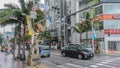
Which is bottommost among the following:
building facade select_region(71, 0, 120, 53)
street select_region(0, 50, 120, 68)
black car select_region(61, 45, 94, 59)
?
street select_region(0, 50, 120, 68)

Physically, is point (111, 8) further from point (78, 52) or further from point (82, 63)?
point (82, 63)

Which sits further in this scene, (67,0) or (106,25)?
(67,0)

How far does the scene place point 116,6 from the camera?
52.0 metres

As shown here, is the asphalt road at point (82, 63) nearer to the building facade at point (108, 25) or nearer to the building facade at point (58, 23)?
the building facade at point (108, 25)

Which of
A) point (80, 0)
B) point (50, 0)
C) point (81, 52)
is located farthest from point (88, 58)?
point (50, 0)

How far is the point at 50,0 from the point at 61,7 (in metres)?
15.7

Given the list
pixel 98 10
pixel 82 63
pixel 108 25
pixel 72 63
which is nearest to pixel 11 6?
pixel 72 63

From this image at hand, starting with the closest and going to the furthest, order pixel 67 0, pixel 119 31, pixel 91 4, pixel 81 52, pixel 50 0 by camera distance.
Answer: pixel 81 52, pixel 119 31, pixel 91 4, pixel 67 0, pixel 50 0

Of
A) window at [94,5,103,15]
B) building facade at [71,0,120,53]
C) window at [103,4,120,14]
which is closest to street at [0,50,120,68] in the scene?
building facade at [71,0,120,53]

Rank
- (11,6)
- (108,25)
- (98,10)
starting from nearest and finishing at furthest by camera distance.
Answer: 1. (11,6)
2. (108,25)
3. (98,10)

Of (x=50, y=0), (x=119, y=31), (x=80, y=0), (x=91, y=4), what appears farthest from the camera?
(x=50, y=0)

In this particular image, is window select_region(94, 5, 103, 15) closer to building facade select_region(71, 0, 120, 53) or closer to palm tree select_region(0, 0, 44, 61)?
building facade select_region(71, 0, 120, 53)

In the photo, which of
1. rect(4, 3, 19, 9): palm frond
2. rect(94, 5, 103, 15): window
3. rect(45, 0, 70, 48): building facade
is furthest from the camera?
rect(45, 0, 70, 48): building facade

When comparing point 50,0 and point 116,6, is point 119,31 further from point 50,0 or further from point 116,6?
point 50,0
